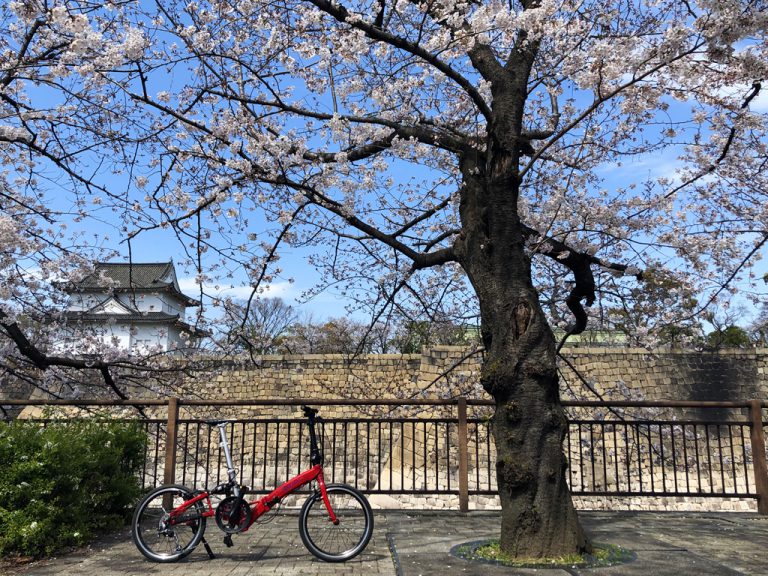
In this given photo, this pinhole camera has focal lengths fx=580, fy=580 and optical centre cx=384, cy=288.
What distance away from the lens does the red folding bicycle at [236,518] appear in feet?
14.4

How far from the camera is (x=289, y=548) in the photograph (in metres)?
4.75

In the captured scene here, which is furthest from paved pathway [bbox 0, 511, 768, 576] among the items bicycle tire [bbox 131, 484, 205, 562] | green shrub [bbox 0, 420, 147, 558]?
green shrub [bbox 0, 420, 147, 558]

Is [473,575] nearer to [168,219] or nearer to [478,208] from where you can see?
[478,208]

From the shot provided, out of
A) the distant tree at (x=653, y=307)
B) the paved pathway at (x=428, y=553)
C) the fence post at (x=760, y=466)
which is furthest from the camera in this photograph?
the distant tree at (x=653, y=307)

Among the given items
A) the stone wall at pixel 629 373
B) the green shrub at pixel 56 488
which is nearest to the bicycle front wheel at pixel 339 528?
the green shrub at pixel 56 488

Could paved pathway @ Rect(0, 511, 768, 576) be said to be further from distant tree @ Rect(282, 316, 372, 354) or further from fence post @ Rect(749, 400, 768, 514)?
distant tree @ Rect(282, 316, 372, 354)

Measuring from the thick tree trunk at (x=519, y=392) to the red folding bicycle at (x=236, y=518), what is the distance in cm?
114

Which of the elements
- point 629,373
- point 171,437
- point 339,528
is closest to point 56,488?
point 171,437

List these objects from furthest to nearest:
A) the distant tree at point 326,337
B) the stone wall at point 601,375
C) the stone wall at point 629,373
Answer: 1. the distant tree at point 326,337
2. the stone wall at point 629,373
3. the stone wall at point 601,375

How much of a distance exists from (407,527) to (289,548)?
1.31m

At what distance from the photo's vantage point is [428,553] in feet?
14.4

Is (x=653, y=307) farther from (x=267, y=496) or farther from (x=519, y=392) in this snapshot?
(x=267, y=496)

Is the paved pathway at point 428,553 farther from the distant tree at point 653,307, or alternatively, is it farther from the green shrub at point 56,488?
the distant tree at point 653,307

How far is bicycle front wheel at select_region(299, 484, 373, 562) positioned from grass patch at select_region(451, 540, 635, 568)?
711 mm
